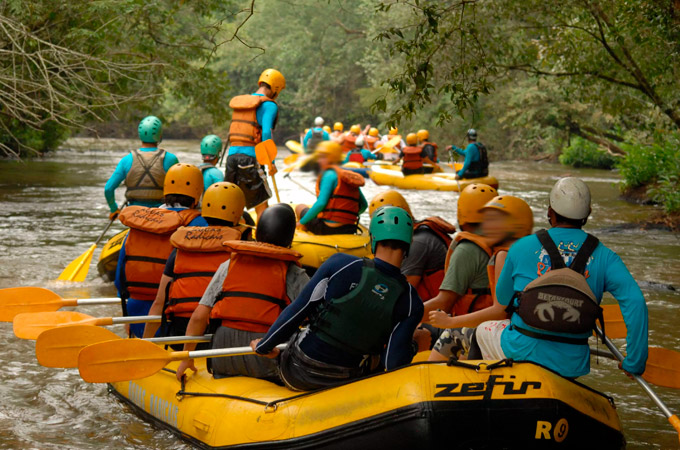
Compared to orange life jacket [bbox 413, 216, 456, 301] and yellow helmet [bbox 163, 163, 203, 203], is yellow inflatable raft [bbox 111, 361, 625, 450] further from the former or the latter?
yellow helmet [bbox 163, 163, 203, 203]

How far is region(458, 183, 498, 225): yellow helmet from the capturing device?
4715 mm

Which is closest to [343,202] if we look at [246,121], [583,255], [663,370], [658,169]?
[246,121]

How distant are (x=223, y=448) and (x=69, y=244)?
23.9ft

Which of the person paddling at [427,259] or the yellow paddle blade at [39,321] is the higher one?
the person paddling at [427,259]

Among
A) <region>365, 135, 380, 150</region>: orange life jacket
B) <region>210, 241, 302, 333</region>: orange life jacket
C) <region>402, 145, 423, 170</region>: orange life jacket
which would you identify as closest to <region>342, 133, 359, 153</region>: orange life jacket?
<region>365, 135, 380, 150</region>: orange life jacket

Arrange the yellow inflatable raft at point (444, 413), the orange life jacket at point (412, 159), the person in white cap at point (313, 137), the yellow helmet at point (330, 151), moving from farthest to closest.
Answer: the orange life jacket at point (412, 159) < the person in white cap at point (313, 137) < the yellow helmet at point (330, 151) < the yellow inflatable raft at point (444, 413)

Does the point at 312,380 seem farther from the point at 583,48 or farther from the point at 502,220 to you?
the point at 583,48

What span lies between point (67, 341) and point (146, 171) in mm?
3084

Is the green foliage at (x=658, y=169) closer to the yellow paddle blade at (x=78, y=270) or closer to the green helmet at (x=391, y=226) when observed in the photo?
the yellow paddle blade at (x=78, y=270)

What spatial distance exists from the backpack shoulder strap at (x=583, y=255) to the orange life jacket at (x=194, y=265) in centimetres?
193

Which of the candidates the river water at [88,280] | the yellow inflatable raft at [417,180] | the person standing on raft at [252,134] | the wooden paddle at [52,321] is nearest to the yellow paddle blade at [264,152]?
the person standing on raft at [252,134]

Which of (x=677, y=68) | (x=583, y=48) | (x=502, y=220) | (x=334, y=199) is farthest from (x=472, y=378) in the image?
(x=583, y=48)

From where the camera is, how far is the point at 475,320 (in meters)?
4.08

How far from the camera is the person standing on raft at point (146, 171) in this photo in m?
7.28
